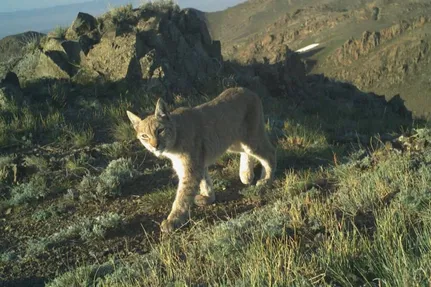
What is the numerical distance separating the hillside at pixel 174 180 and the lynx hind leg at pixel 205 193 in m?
0.15

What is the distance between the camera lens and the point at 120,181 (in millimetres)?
7988

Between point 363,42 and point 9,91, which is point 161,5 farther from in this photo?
point 363,42

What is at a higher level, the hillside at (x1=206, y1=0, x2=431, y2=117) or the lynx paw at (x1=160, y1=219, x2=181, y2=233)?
the lynx paw at (x1=160, y1=219, x2=181, y2=233)

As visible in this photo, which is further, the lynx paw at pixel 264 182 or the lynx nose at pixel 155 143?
the lynx paw at pixel 264 182

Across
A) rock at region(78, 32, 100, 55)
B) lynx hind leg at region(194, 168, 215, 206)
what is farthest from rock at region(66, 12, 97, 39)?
lynx hind leg at region(194, 168, 215, 206)

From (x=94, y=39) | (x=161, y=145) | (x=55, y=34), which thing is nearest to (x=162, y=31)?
(x=94, y=39)

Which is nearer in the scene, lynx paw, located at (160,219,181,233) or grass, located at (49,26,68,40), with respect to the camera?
lynx paw, located at (160,219,181,233)

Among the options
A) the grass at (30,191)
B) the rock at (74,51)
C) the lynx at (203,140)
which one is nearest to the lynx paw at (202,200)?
the lynx at (203,140)

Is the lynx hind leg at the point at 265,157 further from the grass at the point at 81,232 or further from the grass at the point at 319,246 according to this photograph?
the grass at the point at 81,232

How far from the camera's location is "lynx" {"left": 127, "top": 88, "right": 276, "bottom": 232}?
655 centimetres

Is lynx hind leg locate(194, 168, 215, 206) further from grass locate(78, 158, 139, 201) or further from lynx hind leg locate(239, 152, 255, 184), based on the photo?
grass locate(78, 158, 139, 201)

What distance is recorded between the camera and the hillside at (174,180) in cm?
411

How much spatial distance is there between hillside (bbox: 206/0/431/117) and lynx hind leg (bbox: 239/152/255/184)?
46034mm

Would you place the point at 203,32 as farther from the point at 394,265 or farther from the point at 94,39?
the point at 394,265
